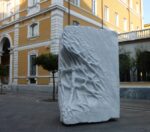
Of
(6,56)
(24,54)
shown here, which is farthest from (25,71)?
(6,56)

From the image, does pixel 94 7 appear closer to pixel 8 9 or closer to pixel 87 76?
pixel 8 9

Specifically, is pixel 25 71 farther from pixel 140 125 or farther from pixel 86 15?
pixel 140 125

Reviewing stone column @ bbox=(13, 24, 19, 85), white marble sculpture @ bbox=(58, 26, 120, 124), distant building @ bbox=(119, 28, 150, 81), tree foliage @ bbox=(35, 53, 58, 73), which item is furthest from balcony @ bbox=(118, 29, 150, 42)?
stone column @ bbox=(13, 24, 19, 85)

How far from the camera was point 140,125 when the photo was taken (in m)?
8.34

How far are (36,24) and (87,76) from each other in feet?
63.7

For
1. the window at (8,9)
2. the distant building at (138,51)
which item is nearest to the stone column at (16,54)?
the window at (8,9)

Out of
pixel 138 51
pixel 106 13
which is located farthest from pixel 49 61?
pixel 106 13

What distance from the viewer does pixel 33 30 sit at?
27.7 m

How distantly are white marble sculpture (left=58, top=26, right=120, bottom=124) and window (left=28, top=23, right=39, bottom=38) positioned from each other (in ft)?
61.0

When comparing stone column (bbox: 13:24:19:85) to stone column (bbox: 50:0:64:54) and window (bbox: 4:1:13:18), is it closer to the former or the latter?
window (bbox: 4:1:13:18)

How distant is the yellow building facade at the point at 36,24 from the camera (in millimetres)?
24844

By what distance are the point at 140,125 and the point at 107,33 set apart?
325 centimetres

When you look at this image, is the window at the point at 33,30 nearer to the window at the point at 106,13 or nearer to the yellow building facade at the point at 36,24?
the yellow building facade at the point at 36,24

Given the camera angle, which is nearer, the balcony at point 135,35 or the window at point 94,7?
the balcony at point 135,35
